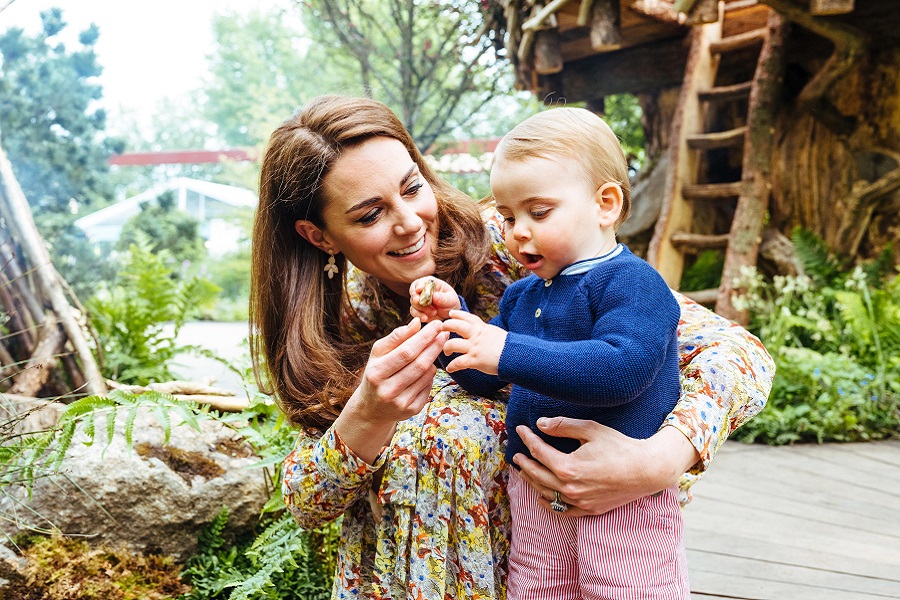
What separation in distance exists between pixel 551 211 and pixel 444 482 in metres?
0.56

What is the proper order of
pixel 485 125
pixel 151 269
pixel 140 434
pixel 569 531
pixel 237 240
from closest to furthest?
pixel 569 531
pixel 140 434
pixel 151 269
pixel 485 125
pixel 237 240

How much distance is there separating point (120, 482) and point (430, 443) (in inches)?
44.3

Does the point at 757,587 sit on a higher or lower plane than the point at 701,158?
lower

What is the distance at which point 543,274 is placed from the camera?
1.48 meters

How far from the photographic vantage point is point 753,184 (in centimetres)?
496

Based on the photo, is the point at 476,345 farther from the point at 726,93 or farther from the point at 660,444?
the point at 726,93

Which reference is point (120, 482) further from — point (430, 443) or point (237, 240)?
point (237, 240)

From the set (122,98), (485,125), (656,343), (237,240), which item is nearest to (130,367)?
(656,343)

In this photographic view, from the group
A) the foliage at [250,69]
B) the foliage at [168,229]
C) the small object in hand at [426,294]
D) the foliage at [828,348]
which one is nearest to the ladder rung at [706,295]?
the foliage at [828,348]

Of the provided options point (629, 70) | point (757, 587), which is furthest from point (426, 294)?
point (629, 70)

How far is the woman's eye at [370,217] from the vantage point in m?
1.70

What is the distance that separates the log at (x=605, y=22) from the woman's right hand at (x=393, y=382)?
141 inches

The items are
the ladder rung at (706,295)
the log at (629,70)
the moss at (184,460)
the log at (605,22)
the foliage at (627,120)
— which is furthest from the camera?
the foliage at (627,120)

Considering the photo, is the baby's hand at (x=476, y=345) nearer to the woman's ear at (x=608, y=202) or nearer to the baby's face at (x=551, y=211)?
the baby's face at (x=551, y=211)
